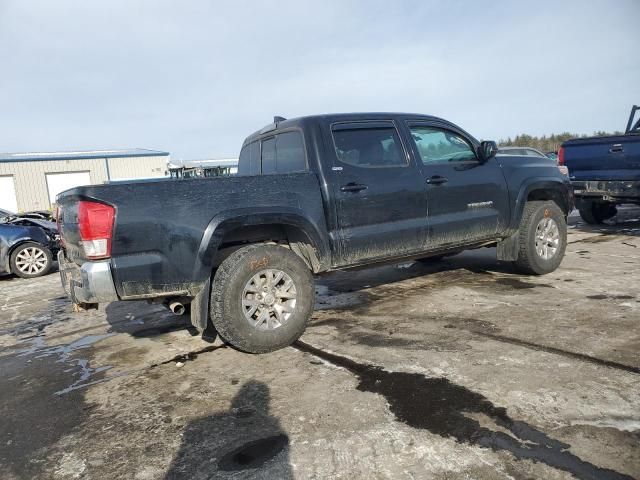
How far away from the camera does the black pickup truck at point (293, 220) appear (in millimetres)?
3400

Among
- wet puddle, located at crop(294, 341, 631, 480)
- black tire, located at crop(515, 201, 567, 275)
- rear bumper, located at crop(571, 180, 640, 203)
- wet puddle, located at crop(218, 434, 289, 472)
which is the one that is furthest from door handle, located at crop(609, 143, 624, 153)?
wet puddle, located at crop(218, 434, 289, 472)

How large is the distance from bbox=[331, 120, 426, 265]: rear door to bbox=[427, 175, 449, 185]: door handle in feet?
0.34

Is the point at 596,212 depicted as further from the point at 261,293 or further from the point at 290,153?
the point at 261,293

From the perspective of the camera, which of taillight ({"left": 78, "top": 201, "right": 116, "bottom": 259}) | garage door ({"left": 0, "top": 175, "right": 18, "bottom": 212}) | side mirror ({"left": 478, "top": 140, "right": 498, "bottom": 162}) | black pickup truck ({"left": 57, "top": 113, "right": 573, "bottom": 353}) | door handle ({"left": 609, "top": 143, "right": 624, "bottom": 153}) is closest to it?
taillight ({"left": 78, "top": 201, "right": 116, "bottom": 259})

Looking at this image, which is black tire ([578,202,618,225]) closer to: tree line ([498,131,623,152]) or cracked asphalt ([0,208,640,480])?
cracked asphalt ([0,208,640,480])

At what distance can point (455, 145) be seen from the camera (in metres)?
5.25

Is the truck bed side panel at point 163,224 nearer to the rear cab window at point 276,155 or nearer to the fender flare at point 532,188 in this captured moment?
the rear cab window at point 276,155

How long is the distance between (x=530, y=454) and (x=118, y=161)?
3503 centimetres

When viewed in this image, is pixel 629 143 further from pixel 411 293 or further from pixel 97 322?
pixel 97 322

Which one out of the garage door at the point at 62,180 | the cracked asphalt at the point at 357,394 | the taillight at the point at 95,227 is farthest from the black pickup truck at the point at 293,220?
the garage door at the point at 62,180

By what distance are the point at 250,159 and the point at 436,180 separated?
6.75 ft

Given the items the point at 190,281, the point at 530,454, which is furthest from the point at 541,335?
the point at 190,281

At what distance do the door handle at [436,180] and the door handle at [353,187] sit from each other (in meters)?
0.79

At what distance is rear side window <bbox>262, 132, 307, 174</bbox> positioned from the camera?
4359 millimetres
